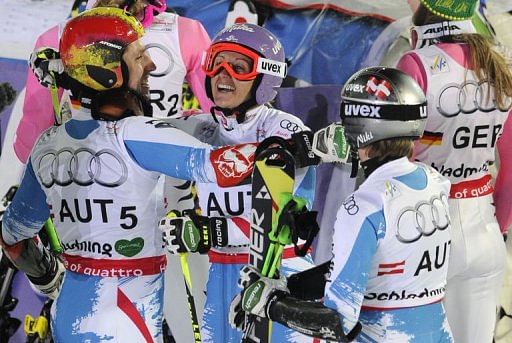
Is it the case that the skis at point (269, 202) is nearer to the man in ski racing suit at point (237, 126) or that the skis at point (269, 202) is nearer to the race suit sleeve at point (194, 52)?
the man in ski racing suit at point (237, 126)

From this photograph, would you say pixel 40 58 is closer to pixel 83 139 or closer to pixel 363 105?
pixel 83 139

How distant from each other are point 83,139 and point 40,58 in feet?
2.38

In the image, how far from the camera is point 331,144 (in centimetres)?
320

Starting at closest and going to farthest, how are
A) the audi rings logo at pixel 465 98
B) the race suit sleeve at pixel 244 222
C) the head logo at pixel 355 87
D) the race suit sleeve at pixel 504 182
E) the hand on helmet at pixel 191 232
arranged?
the head logo at pixel 355 87 → the hand on helmet at pixel 191 232 → the race suit sleeve at pixel 244 222 → the audi rings logo at pixel 465 98 → the race suit sleeve at pixel 504 182

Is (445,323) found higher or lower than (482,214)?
lower

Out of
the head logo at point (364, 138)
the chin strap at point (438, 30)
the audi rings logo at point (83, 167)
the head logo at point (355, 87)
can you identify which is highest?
the chin strap at point (438, 30)

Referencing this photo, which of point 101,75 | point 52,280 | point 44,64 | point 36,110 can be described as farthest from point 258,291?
point 36,110

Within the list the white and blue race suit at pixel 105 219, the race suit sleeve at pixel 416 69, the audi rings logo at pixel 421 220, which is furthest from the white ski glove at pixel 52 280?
the race suit sleeve at pixel 416 69

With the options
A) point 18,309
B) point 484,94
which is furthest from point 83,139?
point 18,309

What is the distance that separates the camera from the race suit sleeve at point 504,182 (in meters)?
4.26

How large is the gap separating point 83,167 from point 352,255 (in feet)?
3.19

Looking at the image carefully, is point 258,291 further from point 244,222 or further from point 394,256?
point 244,222

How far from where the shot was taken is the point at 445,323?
3262 millimetres

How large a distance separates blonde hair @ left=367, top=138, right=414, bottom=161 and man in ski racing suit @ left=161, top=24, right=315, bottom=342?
63cm
